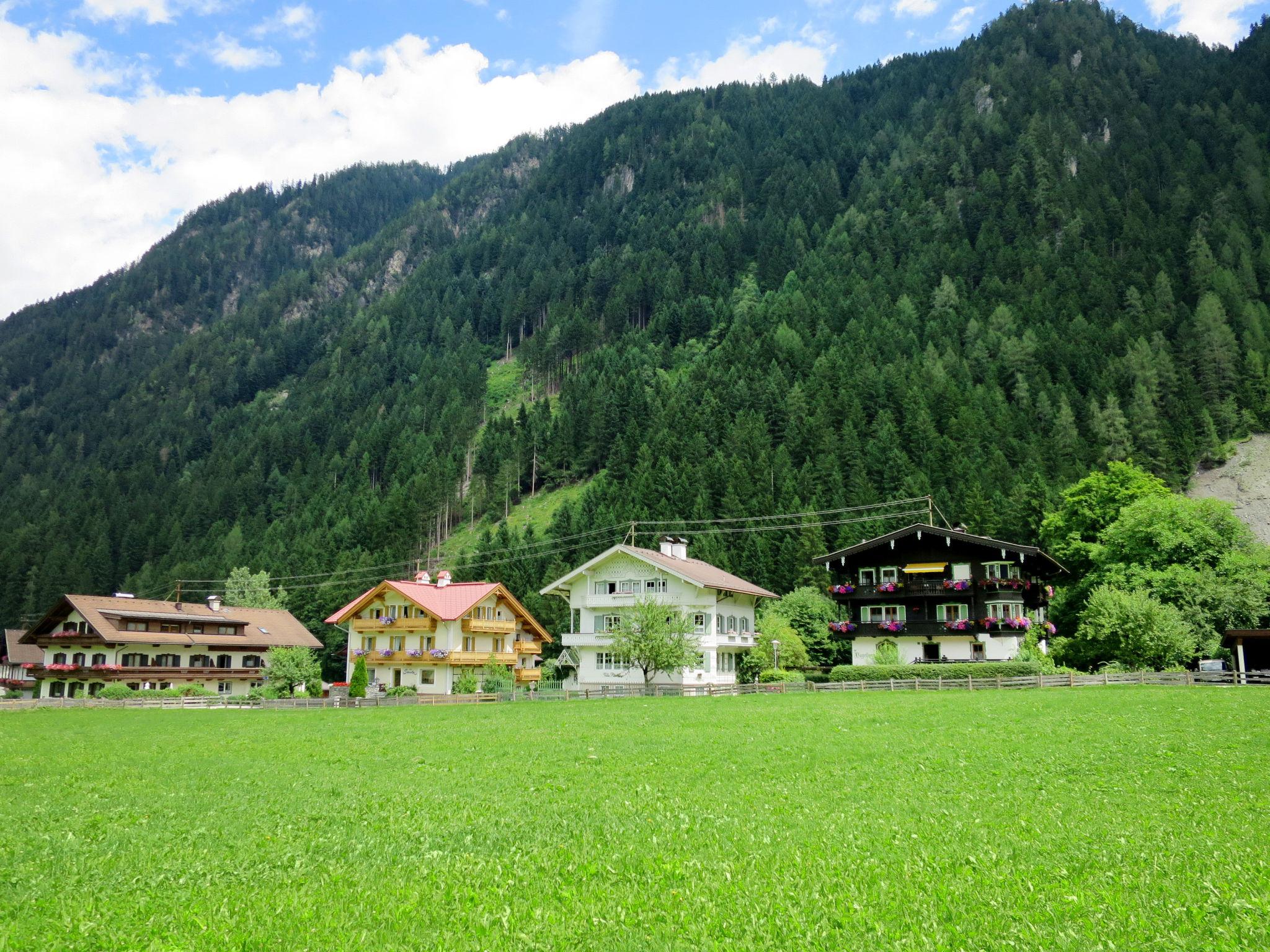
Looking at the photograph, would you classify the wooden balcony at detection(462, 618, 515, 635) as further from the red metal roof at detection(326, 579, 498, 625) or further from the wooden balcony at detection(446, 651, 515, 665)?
the wooden balcony at detection(446, 651, 515, 665)

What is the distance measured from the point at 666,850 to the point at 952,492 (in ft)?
309

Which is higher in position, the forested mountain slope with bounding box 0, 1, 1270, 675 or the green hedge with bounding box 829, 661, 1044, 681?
the forested mountain slope with bounding box 0, 1, 1270, 675

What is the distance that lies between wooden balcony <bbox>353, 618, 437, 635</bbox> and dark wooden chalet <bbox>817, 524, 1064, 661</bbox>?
3402cm

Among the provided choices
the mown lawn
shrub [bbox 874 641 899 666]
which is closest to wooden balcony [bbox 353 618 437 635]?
shrub [bbox 874 641 899 666]

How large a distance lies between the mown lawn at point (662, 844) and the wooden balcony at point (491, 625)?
50144mm

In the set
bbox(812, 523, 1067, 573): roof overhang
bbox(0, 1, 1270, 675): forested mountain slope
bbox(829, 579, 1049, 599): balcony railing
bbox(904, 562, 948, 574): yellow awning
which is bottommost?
bbox(829, 579, 1049, 599): balcony railing

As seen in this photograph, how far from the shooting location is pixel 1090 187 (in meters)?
179

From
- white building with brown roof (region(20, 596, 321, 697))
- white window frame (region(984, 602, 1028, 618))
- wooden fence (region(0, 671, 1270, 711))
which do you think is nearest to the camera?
wooden fence (region(0, 671, 1270, 711))

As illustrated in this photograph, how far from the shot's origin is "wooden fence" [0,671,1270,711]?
149 feet

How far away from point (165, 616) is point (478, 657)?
3221 centimetres

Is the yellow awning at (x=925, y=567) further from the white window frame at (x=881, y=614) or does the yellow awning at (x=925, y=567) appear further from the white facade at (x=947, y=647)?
the white facade at (x=947, y=647)

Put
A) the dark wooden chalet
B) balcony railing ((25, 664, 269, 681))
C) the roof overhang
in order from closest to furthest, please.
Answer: the roof overhang
the dark wooden chalet
balcony railing ((25, 664, 269, 681))

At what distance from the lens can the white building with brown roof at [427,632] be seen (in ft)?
245

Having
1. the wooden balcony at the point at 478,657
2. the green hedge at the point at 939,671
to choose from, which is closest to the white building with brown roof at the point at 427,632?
the wooden balcony at the point at 478,657
